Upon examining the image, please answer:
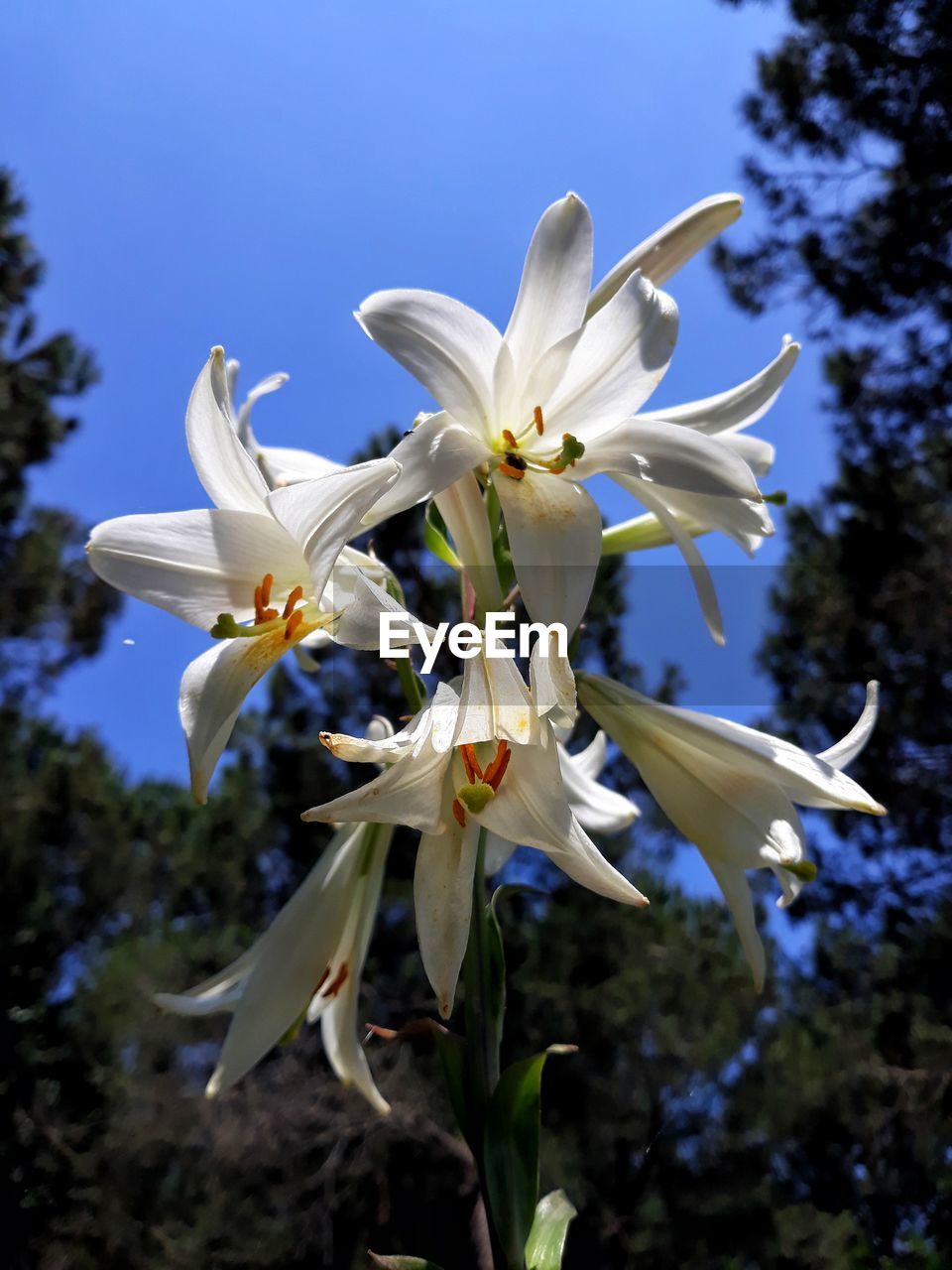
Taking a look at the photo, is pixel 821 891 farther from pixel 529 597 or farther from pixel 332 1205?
pixel 529 597

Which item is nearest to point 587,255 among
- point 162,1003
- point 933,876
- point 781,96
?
point 162,1003

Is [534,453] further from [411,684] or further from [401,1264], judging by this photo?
[401,1264]

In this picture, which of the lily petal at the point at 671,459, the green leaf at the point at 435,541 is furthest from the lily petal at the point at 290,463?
the lily petal at the point at 671,459

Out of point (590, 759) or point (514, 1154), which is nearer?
point (514, 1154)

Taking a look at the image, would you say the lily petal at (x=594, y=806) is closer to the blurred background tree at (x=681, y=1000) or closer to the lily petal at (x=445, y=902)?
the lily petal at (x=445, y=902)

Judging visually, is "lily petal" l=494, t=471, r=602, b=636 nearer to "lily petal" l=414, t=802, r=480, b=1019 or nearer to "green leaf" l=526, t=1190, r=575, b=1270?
"lily petal" l=414, t=802, r=480, b=1019

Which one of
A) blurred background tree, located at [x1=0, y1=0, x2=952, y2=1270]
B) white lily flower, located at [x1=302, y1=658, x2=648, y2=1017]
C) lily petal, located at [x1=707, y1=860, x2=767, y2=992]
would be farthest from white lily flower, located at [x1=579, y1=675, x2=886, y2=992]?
blurred background tree, located at [x1=0, y1=0, x2=952, y2=1270]

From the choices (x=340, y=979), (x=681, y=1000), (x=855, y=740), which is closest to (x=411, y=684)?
(x=340, y=979)
